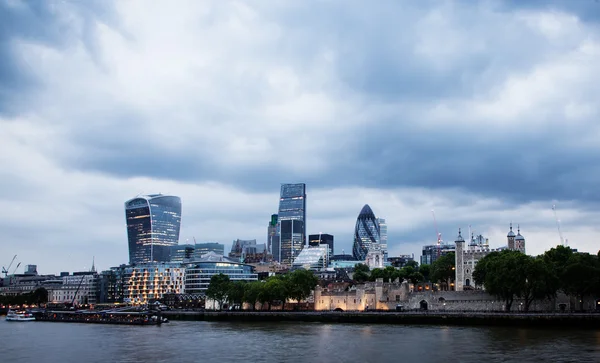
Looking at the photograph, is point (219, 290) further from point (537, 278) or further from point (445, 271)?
point (537, 278)

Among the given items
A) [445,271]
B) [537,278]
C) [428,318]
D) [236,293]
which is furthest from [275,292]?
[537,278]

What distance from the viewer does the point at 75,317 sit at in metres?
146

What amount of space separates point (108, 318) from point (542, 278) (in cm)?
8801

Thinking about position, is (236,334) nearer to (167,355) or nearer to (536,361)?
(167,355)

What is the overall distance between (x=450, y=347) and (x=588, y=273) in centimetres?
4239

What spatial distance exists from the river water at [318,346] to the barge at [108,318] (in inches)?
1247

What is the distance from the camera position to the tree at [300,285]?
140 metres

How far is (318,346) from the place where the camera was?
237 ft

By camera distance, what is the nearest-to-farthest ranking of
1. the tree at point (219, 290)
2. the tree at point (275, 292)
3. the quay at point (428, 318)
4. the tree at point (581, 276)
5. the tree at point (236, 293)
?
the quay at point (428, 318)
the tree at point (581, 276)
the tree at point (275, 292)
the tree at point (236, 293)
the tree at point (219, 290)

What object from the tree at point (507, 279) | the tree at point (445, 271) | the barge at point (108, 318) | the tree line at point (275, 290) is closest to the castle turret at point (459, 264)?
the tree at point (445, 271)

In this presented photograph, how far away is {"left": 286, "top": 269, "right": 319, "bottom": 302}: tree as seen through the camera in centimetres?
14050

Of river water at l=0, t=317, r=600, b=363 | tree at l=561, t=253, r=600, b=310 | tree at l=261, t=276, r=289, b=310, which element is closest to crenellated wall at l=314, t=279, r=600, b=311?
tree at l=561, t=253, r=600, b=310

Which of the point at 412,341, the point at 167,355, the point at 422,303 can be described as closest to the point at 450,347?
the point at 412,341

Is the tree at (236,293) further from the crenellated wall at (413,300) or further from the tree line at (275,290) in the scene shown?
the crenellated wall at (413,300)
